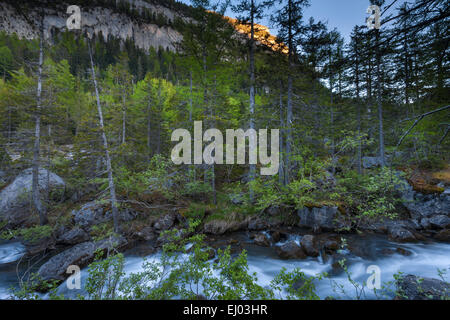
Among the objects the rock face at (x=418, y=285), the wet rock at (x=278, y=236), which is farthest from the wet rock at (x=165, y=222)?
the rock face at (x=418, y=285)

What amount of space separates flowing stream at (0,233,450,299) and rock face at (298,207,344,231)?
0.95m

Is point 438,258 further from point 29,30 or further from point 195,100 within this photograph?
point 29,30

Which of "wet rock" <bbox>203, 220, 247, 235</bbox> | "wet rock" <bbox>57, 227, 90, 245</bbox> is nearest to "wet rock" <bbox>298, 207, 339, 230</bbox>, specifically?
"wet rock" <bbox>203, 220, 247, 235</bbox>

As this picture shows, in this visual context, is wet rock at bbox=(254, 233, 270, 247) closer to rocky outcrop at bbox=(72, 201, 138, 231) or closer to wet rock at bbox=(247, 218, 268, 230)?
wet rock at bbox=(247, 218, 268, 230)

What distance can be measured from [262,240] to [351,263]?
3.80 meters

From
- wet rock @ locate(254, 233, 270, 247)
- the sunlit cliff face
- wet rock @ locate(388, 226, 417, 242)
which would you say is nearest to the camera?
wet rock @ locate(388, 226, 417, 242)

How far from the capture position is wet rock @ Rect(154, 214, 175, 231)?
10380 millimetres

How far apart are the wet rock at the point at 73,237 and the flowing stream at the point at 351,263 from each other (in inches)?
72.9

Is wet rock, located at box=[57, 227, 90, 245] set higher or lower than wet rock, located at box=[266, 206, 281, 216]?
lower

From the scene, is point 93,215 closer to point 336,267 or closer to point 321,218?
point 336,267

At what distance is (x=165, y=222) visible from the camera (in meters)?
10.6
